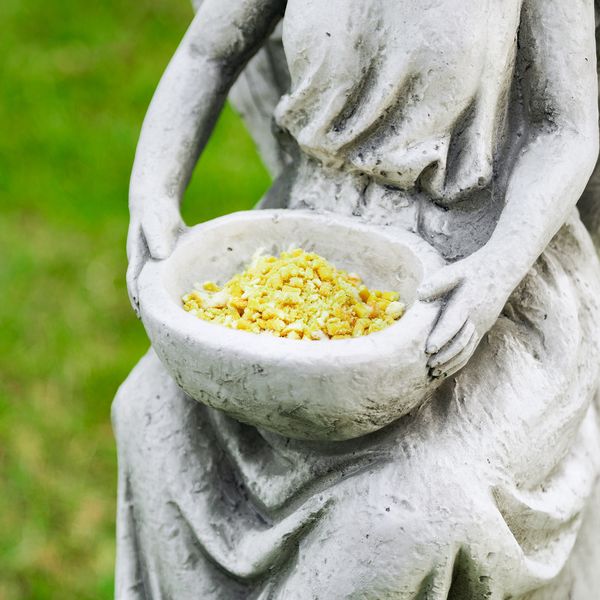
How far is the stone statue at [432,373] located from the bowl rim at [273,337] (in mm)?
40

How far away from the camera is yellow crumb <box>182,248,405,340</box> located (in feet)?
3.73

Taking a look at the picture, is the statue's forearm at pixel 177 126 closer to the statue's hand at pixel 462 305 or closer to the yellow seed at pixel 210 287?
the yellow seed at pixel 210 287

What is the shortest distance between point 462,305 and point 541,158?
22 cm

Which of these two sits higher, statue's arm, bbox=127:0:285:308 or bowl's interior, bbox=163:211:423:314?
statue's arm, bbox=127:0:285:308

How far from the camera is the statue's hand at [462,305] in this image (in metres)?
1.09

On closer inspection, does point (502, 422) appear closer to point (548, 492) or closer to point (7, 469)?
point (548, 492)

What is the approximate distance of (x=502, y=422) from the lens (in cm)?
118

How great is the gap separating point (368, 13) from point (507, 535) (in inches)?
22.1

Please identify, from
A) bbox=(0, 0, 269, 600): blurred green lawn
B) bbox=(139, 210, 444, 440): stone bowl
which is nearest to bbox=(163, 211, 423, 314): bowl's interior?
bbox=(139, 210, 444, 440): stone bowl

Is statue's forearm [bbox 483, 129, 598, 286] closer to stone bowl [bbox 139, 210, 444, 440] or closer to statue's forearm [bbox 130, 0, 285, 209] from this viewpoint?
stone bowl [bbox 139, 210, 444, 440]

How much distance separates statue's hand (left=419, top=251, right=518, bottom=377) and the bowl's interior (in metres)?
0.09

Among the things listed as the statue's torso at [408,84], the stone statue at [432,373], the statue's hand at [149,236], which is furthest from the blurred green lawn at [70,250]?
the statue's torso at [408,84]

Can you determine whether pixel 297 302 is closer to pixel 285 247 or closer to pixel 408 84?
pixel 285 247

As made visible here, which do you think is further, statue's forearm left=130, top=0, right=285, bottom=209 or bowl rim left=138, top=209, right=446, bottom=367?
statue's forearm left=130, top=0, right=285, bottom=209
